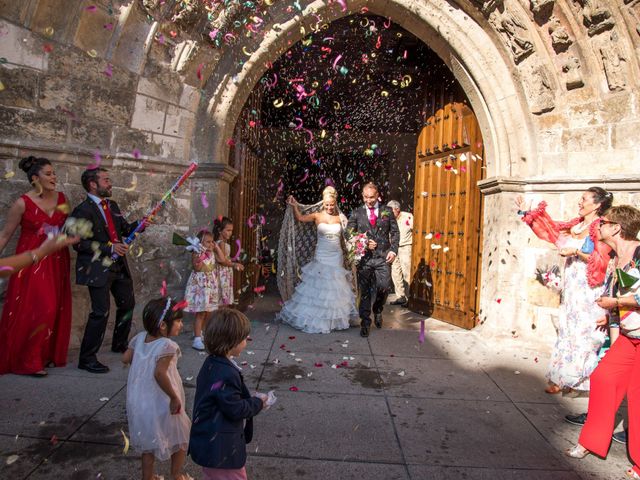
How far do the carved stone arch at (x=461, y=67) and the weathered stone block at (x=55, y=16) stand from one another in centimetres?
150

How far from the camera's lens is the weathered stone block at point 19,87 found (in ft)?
13.4

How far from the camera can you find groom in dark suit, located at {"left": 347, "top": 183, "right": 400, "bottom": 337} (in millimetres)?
5562

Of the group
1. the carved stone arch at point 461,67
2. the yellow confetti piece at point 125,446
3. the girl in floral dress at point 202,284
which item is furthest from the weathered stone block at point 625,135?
the yellow confetti piece at point 125,446

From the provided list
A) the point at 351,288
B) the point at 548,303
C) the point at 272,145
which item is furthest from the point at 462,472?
the point at 272,145

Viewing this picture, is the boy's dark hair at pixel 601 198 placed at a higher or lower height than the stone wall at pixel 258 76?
lower

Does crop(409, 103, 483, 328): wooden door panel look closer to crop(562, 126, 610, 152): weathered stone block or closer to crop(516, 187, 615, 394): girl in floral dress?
crop(562, 126, 610, 152): weathered stone block

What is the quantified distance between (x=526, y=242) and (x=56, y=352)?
16.3 ft

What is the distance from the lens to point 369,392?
361cm

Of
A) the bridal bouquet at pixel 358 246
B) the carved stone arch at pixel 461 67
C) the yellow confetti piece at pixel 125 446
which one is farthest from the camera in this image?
the bridal bouquet at pixel 358 246

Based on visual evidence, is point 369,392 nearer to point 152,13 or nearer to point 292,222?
point 292,222

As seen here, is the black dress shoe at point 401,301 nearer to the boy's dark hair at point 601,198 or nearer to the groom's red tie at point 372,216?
the groom's red tie at point 372,216

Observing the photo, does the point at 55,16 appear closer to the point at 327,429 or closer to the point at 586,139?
the point at 327,429

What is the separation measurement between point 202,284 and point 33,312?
153cm

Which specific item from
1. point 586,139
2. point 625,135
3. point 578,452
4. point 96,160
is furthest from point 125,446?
point 625,135
